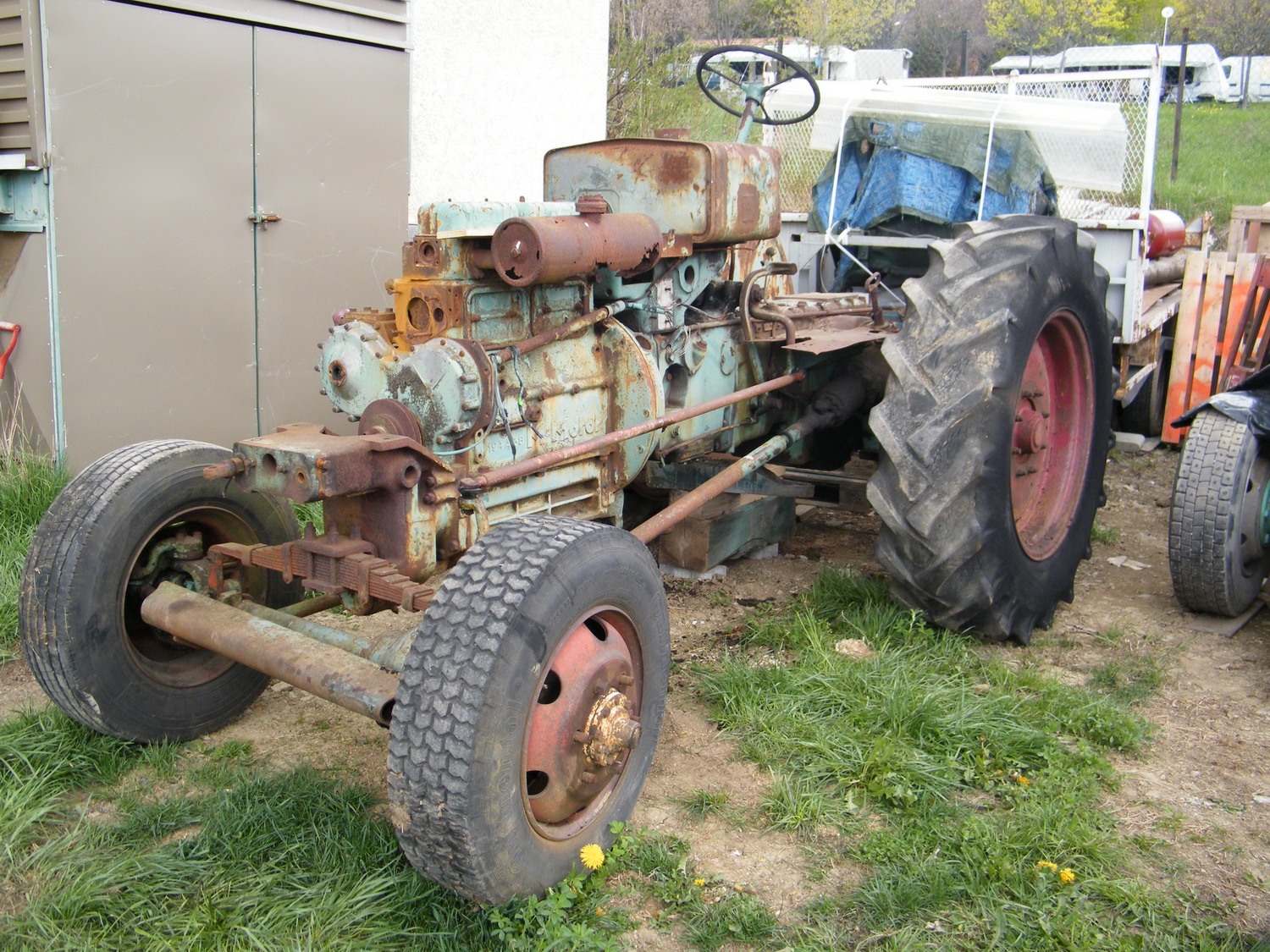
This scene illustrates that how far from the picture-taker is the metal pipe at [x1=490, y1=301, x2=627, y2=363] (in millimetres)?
3211

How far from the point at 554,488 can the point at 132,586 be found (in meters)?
1.28

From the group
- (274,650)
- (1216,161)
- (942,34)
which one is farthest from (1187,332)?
(942,34)

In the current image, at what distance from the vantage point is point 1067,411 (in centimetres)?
443

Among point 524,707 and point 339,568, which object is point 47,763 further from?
point 524,707

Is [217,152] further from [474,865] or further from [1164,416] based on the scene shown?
[1164,416]

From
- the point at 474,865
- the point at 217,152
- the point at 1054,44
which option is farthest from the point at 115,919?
the point at 1054,44

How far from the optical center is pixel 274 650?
2.62 meters

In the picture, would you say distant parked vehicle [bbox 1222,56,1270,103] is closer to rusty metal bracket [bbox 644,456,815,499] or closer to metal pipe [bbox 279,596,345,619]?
rusty metal bracket [bbox 644,456,815,499]

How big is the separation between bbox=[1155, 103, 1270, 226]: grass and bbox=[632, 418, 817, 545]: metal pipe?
10961 millimetres

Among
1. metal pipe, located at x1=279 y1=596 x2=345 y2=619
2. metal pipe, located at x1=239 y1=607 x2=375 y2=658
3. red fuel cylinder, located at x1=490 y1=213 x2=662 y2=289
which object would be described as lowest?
metal pipe, located at x1=279 y1=596 x2=345 y2=619

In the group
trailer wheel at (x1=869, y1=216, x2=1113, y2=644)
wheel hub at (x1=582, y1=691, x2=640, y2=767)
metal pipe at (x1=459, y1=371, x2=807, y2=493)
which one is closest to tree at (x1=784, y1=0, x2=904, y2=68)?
trailer wheel at (x1=869, y1=216, x2=1113, y2=644)

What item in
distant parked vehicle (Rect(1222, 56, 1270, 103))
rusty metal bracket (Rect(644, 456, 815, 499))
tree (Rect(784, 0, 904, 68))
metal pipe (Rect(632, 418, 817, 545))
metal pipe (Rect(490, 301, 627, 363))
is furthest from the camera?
distant parked vehicle (Rect(1222, 56, 1270, 103))

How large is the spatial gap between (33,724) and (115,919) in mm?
984

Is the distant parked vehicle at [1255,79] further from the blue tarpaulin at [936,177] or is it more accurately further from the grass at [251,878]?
the grass at [251,878]
